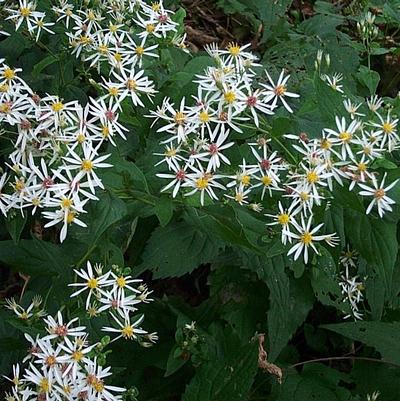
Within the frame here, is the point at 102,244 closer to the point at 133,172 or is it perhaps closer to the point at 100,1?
the point at 133,172

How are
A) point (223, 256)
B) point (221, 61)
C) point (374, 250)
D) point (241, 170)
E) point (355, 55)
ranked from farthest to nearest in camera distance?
point (355, 55) < point (223, 256) < point (221, 61) < point (241, 170) < point (374, 250)

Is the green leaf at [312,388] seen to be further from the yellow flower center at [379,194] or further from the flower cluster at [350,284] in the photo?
the yellow flower center at [379,194]

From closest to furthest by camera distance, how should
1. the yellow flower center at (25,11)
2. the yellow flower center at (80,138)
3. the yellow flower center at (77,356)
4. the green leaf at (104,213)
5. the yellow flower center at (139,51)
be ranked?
the green leaf at (104,213)
the yellow flower center at (77,356)
the yellow flower center at (80,138)
the yellow flower center at (139,51)
the yellow flower center at (25,11)

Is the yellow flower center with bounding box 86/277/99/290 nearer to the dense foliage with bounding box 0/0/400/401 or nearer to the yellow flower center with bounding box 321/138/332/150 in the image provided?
the dense foliage with bounding box 0/0/400/401

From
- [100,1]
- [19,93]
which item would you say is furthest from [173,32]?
[19,93]

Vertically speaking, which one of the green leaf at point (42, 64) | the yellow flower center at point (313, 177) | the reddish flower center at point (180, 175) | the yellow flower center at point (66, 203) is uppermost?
the yellow flower center at point (313, 177)

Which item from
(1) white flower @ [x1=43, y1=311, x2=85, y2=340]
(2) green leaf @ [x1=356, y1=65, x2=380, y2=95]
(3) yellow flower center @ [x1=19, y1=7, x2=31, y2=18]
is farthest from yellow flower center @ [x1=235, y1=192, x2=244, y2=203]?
(3) yellow flower center @ [x1=19, y1=7, x2=31, y2=18]

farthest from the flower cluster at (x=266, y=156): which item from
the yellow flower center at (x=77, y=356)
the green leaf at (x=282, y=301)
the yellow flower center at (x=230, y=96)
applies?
the yellow flower center at (x=77, y=356)

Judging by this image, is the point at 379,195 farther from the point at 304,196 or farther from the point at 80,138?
the point at 80,138
